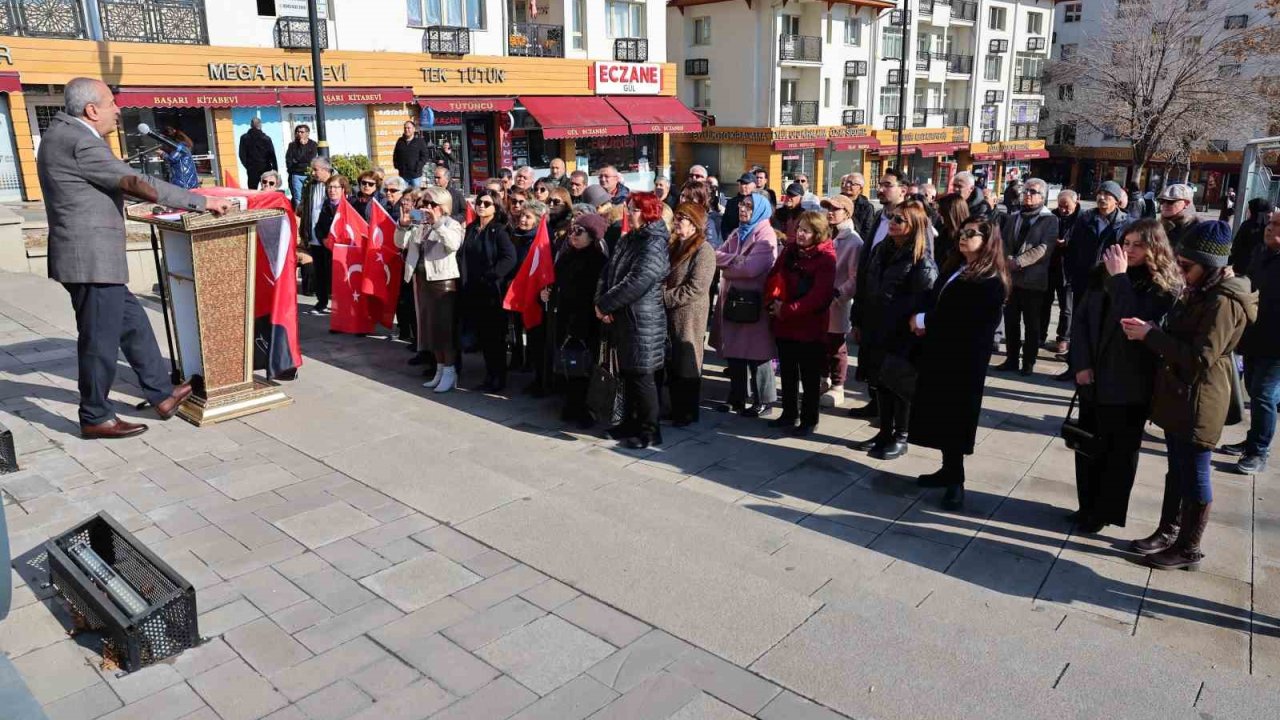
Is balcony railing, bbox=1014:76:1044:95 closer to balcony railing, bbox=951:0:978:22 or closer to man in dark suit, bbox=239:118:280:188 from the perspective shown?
balcony railing, bbox=951:0:978:22

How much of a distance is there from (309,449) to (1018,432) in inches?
208

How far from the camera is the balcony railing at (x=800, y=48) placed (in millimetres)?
40688

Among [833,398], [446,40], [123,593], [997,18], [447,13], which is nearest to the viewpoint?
[123,593]

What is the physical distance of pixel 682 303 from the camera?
21.7 ft

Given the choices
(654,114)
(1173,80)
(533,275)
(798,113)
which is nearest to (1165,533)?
(533,275)

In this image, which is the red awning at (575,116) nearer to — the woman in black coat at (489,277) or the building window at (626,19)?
the building window at (626,19)

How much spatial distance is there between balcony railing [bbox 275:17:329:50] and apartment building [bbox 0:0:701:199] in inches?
1.5

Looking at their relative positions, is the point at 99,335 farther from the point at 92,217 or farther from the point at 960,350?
the point at 960,350

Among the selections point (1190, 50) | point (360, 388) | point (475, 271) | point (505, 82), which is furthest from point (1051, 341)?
point (1190, 50)

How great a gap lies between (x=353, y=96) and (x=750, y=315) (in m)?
21.3

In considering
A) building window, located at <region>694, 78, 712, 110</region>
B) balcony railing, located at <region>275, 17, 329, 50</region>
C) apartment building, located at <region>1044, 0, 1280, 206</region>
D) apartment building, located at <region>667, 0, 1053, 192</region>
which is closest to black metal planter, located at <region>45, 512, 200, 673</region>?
balcony railing, located at <region>275, 17, 329, 50</region>

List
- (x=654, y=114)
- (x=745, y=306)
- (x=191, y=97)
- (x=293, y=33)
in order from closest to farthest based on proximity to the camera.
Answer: (x=745, y=306)
(x=191, y=97)
(x=293, y=33)
(x=654, y=114)

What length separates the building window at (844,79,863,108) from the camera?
45062 millimetres

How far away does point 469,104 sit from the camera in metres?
28.0
